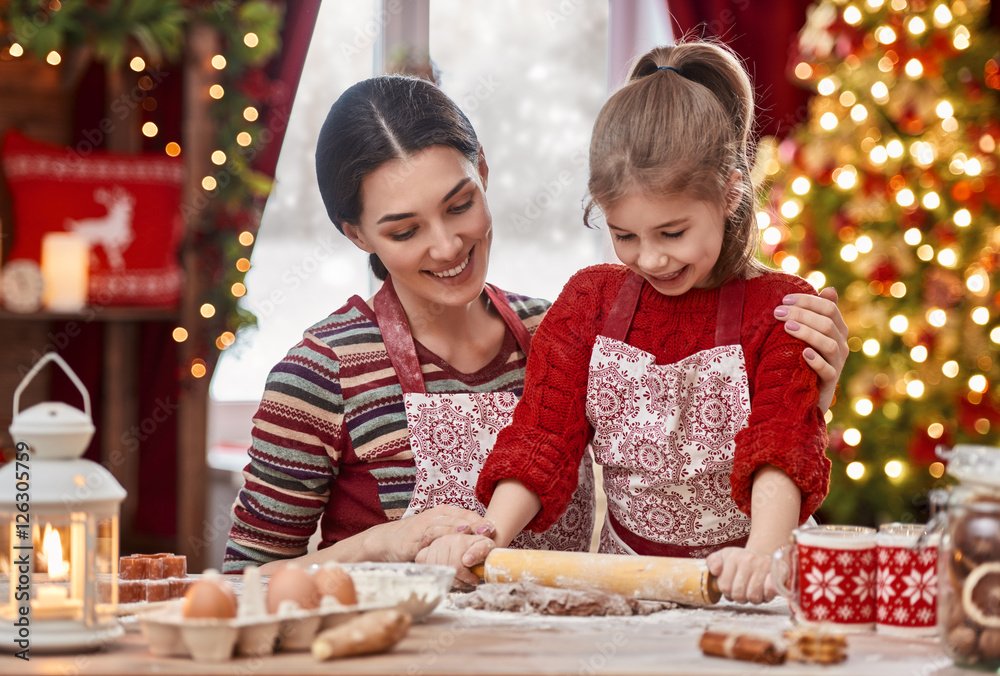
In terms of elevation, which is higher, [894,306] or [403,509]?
[894,306]

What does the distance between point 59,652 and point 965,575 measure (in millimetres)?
829

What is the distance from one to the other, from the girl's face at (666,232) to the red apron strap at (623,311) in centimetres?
15

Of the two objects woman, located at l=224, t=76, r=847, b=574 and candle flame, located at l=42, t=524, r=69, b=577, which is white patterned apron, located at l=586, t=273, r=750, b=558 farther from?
candle flame, located at l=42, t=524, r=69, b=577

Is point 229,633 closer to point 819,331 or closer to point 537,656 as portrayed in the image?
point 537,656

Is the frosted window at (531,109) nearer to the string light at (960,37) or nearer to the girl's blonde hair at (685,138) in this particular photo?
the string light at (960,37)

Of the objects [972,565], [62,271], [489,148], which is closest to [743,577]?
[972,565]

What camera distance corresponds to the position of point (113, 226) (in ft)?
10.3

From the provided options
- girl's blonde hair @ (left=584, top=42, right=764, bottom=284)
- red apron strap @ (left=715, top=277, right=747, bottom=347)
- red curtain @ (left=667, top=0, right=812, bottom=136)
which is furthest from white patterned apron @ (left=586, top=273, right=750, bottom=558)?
red curtain @ (left=667, top=0, right=812, bottom=136)

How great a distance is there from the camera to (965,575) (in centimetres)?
93

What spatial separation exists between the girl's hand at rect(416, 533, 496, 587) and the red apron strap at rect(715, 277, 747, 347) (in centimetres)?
45

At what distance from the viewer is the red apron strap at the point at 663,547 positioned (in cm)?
155

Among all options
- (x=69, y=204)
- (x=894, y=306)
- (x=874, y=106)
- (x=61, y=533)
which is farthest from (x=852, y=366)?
(x=61, y=533)

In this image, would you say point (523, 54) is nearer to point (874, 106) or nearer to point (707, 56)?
point (874, 106)

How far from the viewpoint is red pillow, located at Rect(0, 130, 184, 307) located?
3.10 m
